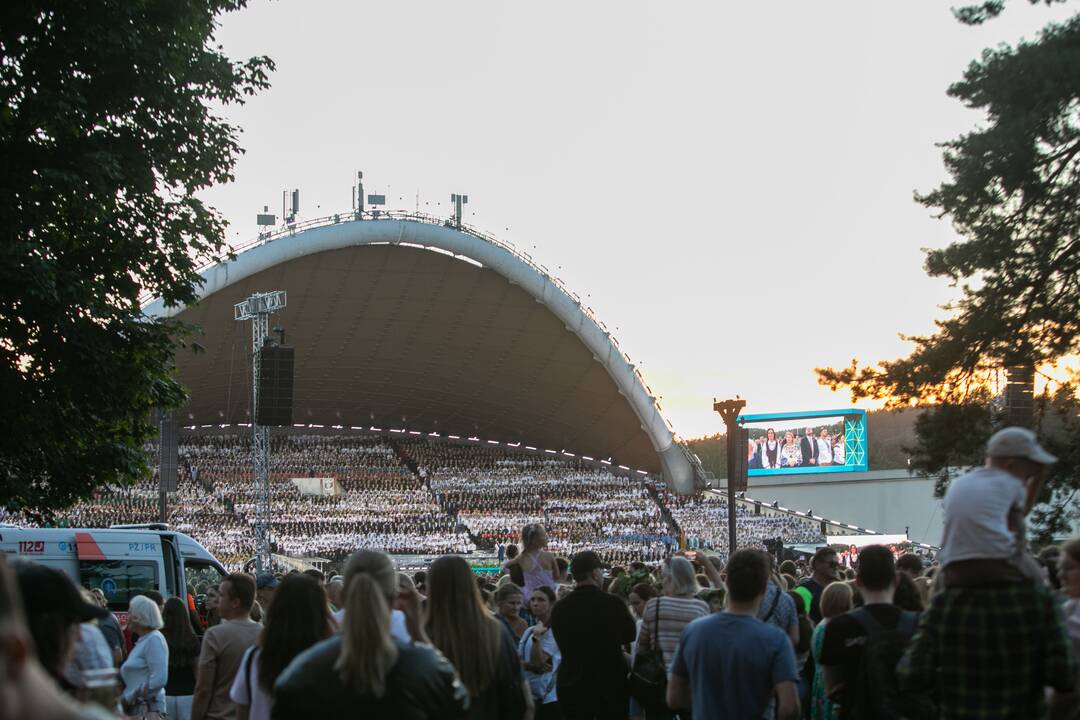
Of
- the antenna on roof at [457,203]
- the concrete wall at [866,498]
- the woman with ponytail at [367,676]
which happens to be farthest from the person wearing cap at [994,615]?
the concrete wall at [866,498]

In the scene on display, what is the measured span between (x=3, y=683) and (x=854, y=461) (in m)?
68.5

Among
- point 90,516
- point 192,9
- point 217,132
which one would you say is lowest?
point 90,516

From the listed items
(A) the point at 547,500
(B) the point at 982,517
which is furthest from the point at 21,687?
(A) the point at 547,500

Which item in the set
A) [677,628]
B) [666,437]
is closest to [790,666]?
[677,628]

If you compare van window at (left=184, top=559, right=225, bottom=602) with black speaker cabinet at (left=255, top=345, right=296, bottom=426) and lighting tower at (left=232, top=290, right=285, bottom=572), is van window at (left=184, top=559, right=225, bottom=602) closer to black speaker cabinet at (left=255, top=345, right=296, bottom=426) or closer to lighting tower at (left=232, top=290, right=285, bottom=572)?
black speaker cabinet at (left=255, top=345, right=296, bottom=426)

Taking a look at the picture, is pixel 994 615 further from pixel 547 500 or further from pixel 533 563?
pixel 547 500

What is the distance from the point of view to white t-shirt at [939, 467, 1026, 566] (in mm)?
4816

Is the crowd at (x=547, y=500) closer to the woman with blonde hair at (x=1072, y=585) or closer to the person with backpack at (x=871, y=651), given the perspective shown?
the person with backpack at (x=871, y=651)

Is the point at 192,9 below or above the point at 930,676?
above

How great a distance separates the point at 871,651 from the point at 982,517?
1557 millimetres

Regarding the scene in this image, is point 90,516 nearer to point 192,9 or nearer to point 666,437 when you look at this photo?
point 666,437

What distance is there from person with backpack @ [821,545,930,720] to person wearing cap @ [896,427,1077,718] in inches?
46.1

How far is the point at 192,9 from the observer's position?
662 inches

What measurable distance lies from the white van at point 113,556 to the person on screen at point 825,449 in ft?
178
